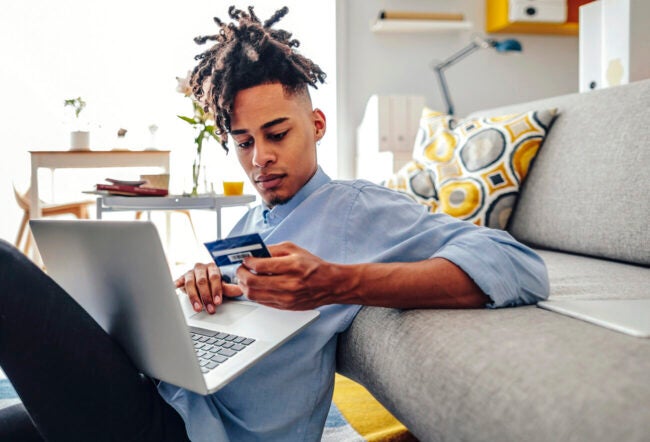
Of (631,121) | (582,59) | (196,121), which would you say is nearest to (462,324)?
(631,121)

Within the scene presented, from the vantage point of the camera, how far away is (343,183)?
0.93 metres

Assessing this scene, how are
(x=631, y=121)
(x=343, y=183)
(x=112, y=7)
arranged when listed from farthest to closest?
(x=112, y=7) < (x=631, y=121) < (x=343, y=183)

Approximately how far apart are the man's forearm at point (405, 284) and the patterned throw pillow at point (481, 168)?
0.93m

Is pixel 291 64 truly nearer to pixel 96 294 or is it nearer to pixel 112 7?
pixel 96 294

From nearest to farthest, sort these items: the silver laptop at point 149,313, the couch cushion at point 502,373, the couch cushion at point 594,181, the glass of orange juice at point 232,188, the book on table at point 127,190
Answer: the couch cushion at point 502,373 → the silver laptop at point 149,313 → the couch cushion at point 594,181 → the book on table at point 127,190 → the glass of orange juice at point 232,188

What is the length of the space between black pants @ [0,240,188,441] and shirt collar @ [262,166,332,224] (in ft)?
1.17

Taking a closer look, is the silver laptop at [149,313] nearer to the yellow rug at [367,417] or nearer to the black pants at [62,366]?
the black pants at [62,366]

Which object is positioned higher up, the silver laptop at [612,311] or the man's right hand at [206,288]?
the man's right hand at [206,288]

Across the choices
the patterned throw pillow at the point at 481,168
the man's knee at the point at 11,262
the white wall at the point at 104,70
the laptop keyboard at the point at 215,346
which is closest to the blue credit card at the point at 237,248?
the laptop keyboard at the point at 215,346

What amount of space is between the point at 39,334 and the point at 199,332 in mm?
205

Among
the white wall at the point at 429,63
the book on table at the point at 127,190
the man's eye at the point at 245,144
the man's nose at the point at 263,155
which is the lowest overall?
the book on table at the point at 127,190

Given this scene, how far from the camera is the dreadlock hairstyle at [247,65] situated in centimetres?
94

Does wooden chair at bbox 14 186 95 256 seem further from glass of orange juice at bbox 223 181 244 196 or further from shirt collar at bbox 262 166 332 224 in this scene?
shirt collar at bbox 262 166 332 224

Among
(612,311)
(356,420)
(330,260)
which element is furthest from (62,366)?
(356,420)
